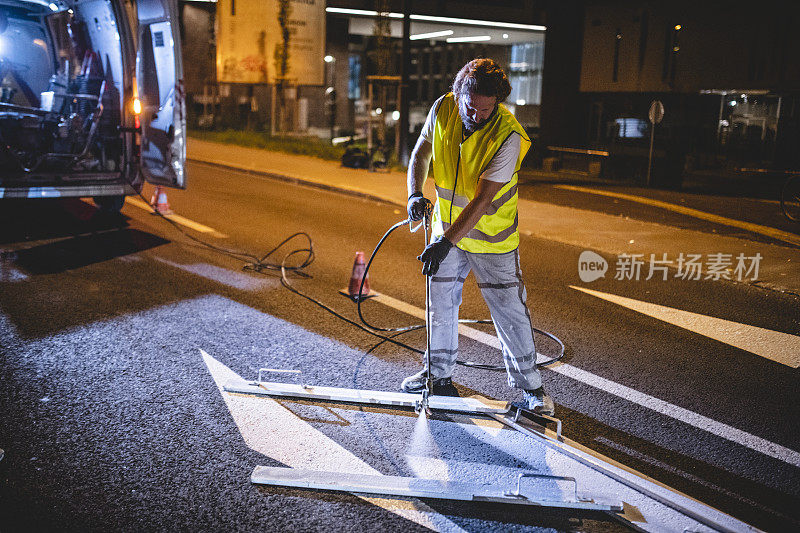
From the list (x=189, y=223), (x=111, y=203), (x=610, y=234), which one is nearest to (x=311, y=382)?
(x=189, y=223)

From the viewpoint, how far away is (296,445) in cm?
363

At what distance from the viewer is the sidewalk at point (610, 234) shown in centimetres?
817

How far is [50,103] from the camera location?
9.85 metres

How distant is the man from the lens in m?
3.75

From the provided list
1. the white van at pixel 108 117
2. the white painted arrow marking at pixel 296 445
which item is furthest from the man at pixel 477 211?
the white van at pixel 108 117

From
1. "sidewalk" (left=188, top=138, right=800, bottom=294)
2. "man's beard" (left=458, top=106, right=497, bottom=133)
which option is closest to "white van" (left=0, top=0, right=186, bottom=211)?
"sidewalk" (left=188, top=138, right=800, bottom=294)

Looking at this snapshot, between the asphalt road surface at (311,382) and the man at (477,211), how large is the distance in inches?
17.9

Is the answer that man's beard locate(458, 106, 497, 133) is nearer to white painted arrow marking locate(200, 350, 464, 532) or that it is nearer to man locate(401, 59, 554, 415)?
man locate(401, 59, 554, 415)

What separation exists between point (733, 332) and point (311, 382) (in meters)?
3.55

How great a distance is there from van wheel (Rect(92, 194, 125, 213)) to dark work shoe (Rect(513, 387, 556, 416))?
280 inches

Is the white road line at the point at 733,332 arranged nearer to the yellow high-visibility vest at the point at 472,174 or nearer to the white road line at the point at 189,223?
the yellow high-visibility vest at the point at 472,174

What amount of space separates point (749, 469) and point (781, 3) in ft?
64.8

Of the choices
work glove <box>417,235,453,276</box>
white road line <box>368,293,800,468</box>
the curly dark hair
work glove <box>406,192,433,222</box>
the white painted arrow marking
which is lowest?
the white painted arrow marking

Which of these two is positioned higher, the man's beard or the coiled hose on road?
the man's beard
